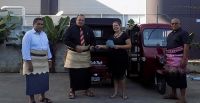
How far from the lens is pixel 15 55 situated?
1767 cm

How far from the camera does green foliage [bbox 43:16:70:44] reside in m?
17.2

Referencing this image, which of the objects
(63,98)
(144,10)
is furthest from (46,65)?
(144,10)

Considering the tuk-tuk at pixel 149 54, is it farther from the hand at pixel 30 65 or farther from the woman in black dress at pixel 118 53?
the hand at pixel 30 65

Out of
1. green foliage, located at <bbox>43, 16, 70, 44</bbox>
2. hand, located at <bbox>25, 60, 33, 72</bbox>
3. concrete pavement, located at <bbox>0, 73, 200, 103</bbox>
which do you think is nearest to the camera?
hand, located at <bbox>25, 60, 33, 72</bbox>

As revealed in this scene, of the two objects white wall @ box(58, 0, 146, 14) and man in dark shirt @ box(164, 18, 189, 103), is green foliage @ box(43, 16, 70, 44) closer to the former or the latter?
man in dark shirt @ box(164, 18, 189, 103)

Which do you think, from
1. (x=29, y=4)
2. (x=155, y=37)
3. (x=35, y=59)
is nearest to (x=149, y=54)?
(x=155, y=37)

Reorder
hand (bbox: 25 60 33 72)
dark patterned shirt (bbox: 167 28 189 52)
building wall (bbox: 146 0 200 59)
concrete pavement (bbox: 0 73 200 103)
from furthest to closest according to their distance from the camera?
building wall (bbox: 146 0 200 59), concrete pavement (bbox: 0 73 200 103), dark patterned shirt (bbox: 167 28 189 52), hand (bbox: 25 60 33 72)

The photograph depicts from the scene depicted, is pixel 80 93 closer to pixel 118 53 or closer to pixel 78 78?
pixel 78 78

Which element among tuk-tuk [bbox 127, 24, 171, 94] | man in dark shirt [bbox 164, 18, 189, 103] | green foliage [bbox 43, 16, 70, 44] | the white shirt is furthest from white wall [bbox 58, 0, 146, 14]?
the white shirt

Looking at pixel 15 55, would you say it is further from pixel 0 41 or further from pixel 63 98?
pixel 63 98

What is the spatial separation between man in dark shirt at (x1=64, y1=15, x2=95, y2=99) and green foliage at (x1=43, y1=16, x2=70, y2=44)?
5.41m

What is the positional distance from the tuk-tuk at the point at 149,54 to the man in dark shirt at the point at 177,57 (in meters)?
1.08

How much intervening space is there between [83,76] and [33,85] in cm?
170

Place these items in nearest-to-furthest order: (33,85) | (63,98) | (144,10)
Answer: (33,85) < (63,98) < (144,10)
